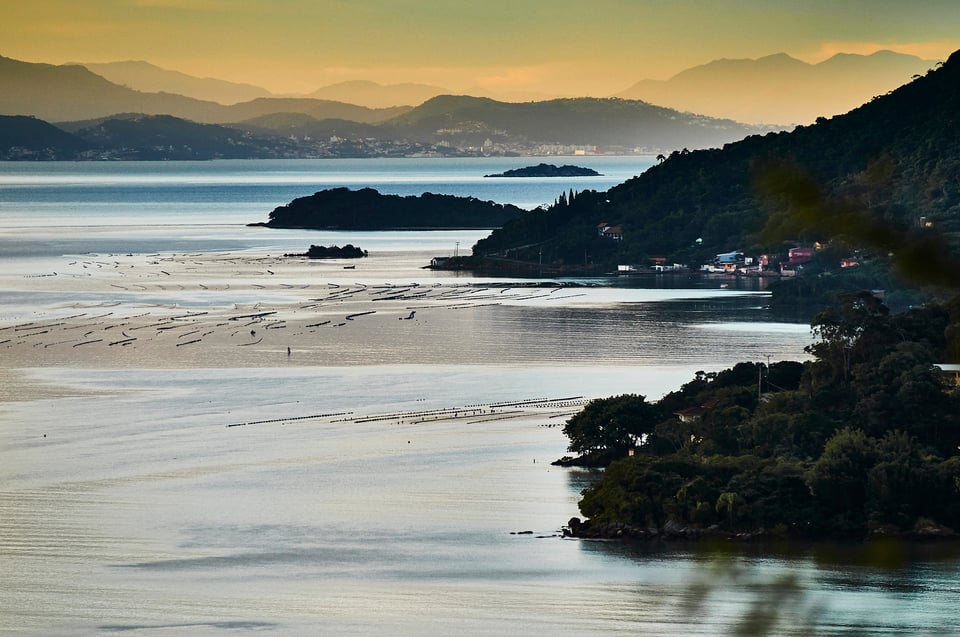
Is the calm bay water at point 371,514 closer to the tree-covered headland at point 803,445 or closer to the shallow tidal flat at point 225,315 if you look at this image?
the tree-covered headland at point 803,445

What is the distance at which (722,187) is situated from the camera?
74375 mm

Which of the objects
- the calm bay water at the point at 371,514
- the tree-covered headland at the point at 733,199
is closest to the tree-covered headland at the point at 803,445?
the calm bay water at the point at 371,514

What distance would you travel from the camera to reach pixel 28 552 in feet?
58.0

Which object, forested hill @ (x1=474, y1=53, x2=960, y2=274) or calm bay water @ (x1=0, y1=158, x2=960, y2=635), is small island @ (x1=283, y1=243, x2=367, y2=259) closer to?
forested hill @ (x1=474, y1=53, x2=960, y2=274)

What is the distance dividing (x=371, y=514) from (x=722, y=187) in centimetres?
5649

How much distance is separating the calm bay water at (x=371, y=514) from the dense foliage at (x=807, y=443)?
0.84m

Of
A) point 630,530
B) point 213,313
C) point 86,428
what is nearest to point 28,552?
point 630,530

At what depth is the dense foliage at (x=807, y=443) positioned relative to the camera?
18.5 meters

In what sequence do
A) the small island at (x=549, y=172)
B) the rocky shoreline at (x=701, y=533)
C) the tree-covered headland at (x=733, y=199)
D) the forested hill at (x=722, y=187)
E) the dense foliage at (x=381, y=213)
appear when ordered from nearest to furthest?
1. the rocky shoreline at (x=701, y=533)
2. the tree-covered headland at (x=733, y=199)
3. the forested hill at (x=722, y=187)
4. the dense foliage at (x=381, y=213)
5. the small island at (x=549, y=172)

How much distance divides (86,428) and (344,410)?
463 cm

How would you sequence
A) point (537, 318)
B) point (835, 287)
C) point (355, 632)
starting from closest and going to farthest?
point (355, 632), point (537, 318), point (835, 287)

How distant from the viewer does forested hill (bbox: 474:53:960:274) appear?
212 feet

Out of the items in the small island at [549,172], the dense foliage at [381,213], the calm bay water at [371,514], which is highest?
the small island at [549,172]

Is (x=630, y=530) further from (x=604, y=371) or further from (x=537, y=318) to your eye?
(x=537, y=318)
